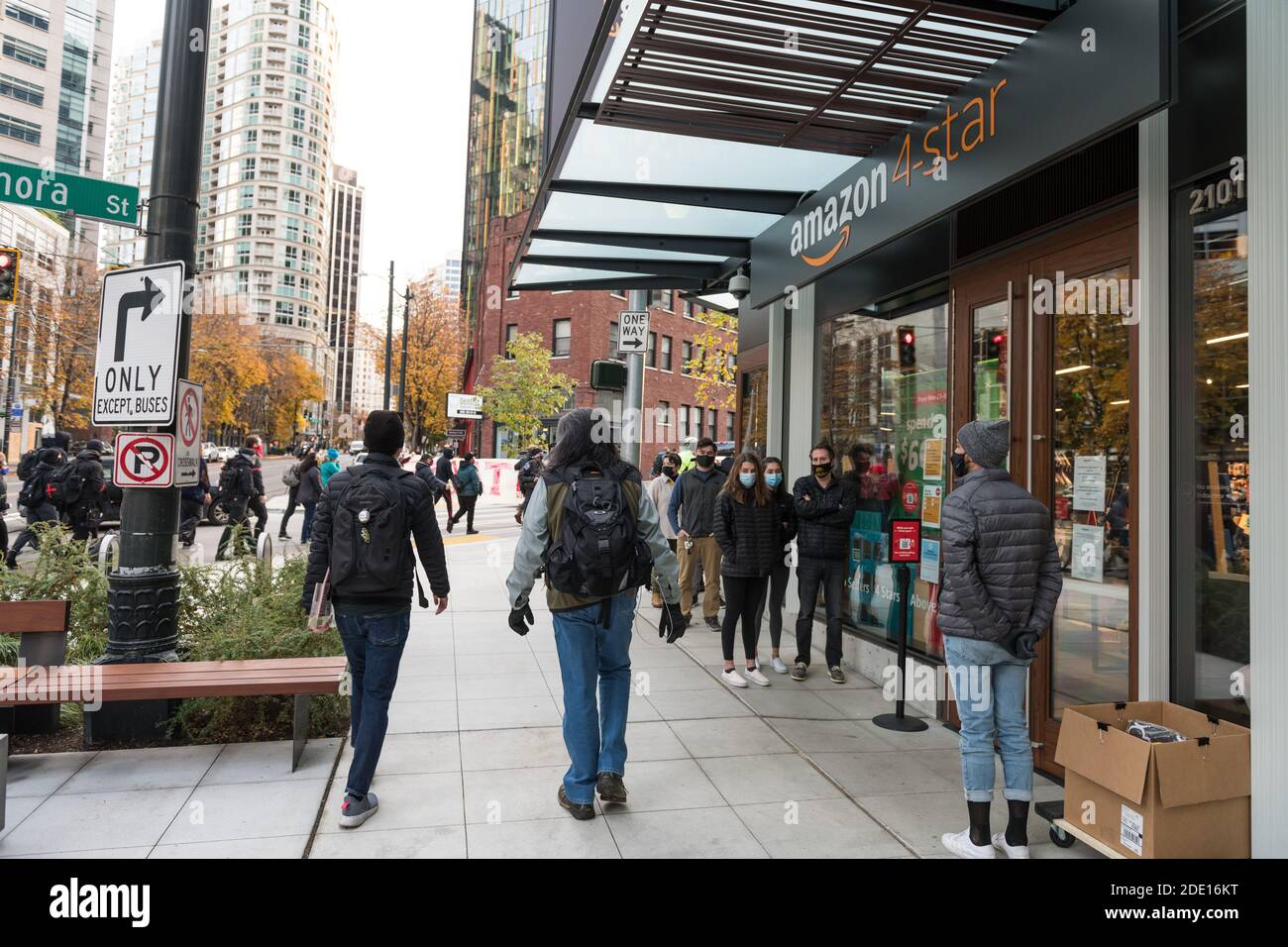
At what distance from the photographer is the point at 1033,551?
3.77 meters

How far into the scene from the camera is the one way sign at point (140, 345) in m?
5.34

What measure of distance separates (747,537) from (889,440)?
1583 millimetres

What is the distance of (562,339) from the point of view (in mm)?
38844

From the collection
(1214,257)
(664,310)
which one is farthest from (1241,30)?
(664,310)

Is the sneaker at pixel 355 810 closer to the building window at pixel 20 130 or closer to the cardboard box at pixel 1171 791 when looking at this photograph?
the cardboard box at pixel 1171 791

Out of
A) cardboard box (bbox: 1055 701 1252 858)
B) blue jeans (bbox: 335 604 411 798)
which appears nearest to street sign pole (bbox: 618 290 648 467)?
blue jeans (bbox: 335 604 411 798)

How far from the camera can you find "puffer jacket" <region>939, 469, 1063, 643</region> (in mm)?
3746

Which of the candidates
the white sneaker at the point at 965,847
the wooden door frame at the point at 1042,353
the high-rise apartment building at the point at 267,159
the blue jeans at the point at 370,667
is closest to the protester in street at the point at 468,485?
the wooden door frame at the point at 1042,353

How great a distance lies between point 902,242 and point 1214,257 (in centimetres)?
316

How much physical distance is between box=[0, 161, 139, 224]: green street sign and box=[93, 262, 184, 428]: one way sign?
21.6 inches

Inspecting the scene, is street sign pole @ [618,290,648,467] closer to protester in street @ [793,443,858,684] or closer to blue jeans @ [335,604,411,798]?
protester in street @ [793,443,858,684]

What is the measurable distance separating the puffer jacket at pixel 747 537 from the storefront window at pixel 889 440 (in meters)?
1.05

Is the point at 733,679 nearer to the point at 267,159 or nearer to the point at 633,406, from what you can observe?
the point at 633,406
